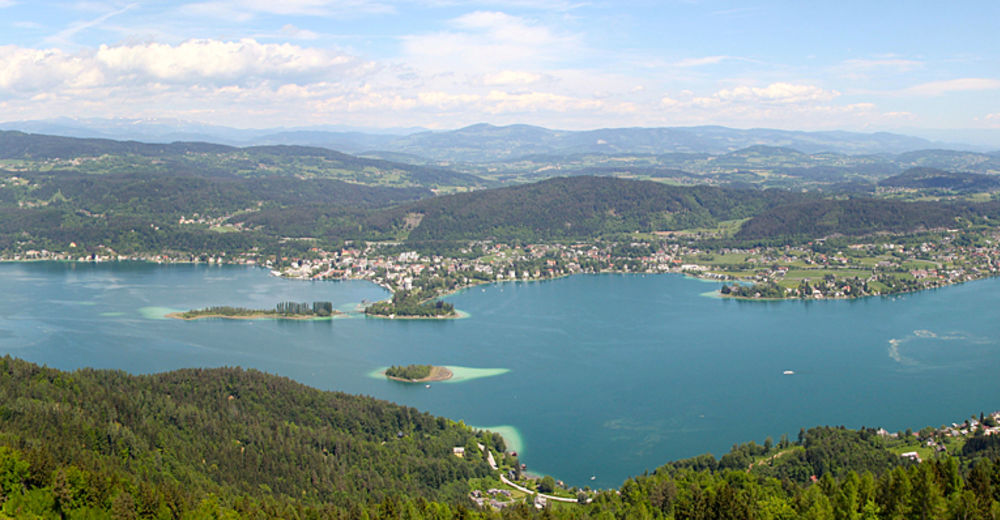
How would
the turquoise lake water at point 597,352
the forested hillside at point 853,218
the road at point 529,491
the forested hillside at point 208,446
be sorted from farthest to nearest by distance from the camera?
the forested hillside at point 853,218 < the turquoise lake water at point 597,352 < the road at point 529,491 < the forested hillside at point 208,446

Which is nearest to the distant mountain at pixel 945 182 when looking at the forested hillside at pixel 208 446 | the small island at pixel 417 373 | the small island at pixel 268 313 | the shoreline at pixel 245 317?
the small island at pixel 268 313

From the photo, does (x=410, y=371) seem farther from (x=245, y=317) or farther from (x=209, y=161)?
(x=209, y=161)

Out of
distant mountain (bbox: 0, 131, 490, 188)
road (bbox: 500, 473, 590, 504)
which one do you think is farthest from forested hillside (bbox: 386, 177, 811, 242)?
road (bbox: 500, 473, 590, 504)

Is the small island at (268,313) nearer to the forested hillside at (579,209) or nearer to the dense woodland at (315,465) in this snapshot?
the dense woodland at (315,465)

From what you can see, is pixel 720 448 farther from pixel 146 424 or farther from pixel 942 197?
pixel 942 197

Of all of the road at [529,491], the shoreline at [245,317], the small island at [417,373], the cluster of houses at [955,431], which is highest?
the cluster of houses at [955,431]
